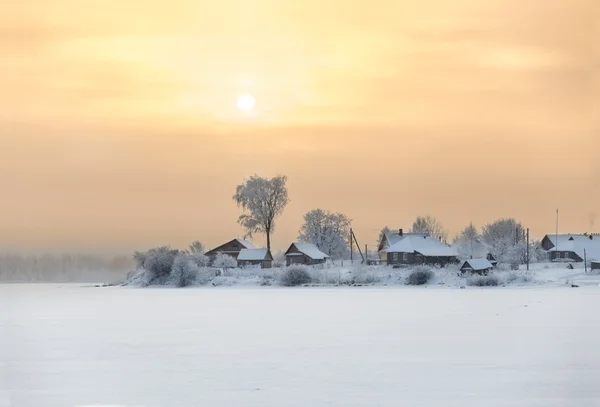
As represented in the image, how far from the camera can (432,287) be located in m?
81.1

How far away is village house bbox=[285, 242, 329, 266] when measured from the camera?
354 ft

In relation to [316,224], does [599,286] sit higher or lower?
lower

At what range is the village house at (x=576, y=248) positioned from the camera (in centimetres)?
11725

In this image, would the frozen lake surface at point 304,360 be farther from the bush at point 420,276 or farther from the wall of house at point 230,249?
the wall of house at point 230,249

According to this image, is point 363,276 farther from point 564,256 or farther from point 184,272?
point 564,256

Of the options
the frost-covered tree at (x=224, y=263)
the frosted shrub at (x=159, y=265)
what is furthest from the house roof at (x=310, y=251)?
the frosted shrub at (x=159, y=265)

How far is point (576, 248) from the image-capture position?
11850cm

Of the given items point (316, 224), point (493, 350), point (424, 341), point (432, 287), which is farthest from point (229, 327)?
point (316, 224)

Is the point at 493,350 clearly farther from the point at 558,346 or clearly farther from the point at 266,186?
the point at 266,186

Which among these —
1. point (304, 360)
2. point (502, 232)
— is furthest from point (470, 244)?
point (304, 360)

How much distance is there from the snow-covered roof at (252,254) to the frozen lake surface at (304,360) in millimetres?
65176

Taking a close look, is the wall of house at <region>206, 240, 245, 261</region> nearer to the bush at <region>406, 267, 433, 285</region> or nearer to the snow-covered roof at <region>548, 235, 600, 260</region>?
the bush at <region>406, 267, 433, 285</region>

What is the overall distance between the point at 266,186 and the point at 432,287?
36.9 metres

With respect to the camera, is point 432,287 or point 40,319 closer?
point 40,319
